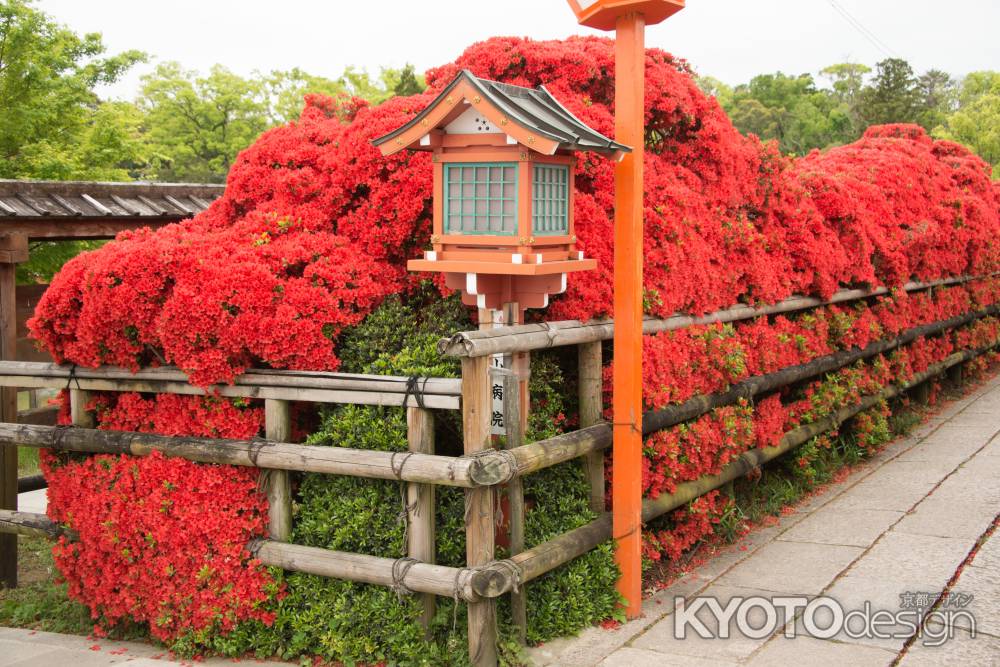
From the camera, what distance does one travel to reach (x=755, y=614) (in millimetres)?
5781

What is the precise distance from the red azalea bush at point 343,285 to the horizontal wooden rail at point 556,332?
0.10 m

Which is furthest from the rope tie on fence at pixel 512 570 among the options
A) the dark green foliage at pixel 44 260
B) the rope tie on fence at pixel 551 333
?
the dark green foliage at pixel 44 260

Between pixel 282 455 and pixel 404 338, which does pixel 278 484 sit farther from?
pixel 404 338

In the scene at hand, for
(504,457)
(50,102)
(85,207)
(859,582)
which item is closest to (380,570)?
(504,457)

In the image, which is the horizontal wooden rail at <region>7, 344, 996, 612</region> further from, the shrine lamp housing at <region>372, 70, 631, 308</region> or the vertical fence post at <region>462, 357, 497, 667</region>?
the shrine lamp housing at <region>372, 70, 631, 308</region>

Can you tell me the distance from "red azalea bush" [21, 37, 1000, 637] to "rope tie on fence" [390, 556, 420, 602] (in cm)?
93

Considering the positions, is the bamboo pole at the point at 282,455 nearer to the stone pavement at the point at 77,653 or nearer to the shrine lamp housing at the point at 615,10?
the stone pavement at the point at 77,653

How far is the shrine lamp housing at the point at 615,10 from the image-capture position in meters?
5.46

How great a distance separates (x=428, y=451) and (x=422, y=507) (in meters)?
0.30

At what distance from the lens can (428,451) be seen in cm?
524

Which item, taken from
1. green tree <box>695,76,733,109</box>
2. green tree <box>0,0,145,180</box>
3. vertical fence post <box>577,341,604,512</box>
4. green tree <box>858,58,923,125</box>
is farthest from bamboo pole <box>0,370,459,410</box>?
green tree <box>695,76,733,109</box>

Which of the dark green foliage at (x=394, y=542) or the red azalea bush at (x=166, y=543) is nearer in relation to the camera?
the dark green foliage at (x=394, y=542)

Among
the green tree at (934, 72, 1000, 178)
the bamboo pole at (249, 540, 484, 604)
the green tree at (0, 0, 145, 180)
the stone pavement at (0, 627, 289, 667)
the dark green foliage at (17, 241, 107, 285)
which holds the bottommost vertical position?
the stone pavement at (0, 627, 289, 667)

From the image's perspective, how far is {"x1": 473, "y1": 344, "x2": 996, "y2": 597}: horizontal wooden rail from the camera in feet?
16.7
